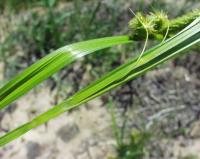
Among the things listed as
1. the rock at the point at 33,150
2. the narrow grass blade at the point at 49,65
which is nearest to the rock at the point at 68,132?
the rock at the point at 33,150

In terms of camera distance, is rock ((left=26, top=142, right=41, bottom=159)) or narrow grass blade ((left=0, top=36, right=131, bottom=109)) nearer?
narrow grass blade ((left=0, top=36, right=131, bottom=109))

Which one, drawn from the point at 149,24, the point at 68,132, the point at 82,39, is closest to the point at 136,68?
the point at 149,24

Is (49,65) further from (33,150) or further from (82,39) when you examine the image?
(82,39)

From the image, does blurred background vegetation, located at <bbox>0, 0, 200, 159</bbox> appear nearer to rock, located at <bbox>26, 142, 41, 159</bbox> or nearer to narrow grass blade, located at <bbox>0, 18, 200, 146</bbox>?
rock, located at <bbox>26, 142, 41, 159</bbox>

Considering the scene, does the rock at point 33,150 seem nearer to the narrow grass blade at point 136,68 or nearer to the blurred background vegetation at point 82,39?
the blurred background vegetation at point 82,39

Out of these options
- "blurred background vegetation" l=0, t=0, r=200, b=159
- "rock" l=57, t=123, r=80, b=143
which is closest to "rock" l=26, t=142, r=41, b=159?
"rock" l=57, t=123, r=80, b=143

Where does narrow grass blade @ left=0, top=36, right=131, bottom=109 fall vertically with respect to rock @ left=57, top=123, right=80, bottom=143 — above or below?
below
